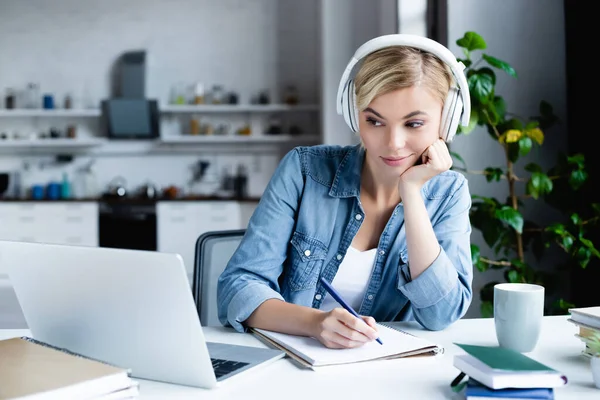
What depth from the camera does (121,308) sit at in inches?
38.1

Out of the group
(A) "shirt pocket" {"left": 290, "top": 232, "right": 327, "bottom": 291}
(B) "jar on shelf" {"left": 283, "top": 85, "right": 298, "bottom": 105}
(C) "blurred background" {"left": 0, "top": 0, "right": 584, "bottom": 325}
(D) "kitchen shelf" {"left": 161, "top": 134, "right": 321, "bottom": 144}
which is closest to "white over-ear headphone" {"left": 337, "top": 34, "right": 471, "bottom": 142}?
(A) "shirt pocket" {"left": 290, "top": 232, "right": 327, "bottom": 291}

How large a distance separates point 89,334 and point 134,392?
0.61 ft

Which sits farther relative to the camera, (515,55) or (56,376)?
(515,55)

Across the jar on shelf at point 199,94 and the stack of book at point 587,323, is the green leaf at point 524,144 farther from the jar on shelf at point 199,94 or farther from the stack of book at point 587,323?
the jar on shelf at point 199,94

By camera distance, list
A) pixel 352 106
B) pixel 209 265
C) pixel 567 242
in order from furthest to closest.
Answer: pixel 567 242, pixel 209 265, pixel 352 106

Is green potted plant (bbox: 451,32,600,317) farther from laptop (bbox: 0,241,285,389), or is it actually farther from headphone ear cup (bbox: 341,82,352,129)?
laptop (bbox: 0,241,285,389)

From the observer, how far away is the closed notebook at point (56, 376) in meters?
0.82

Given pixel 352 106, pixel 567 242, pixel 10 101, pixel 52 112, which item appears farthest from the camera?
pixel 10 101

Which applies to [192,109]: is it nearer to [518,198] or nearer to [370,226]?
[518,198]

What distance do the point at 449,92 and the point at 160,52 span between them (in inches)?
221

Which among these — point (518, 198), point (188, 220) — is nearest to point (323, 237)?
point (518, 198)

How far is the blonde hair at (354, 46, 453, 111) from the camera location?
135cm

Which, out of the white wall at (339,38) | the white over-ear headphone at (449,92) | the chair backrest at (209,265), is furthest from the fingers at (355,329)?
the white wall at (339,38)

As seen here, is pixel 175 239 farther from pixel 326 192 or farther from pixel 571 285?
pixel 326 192
